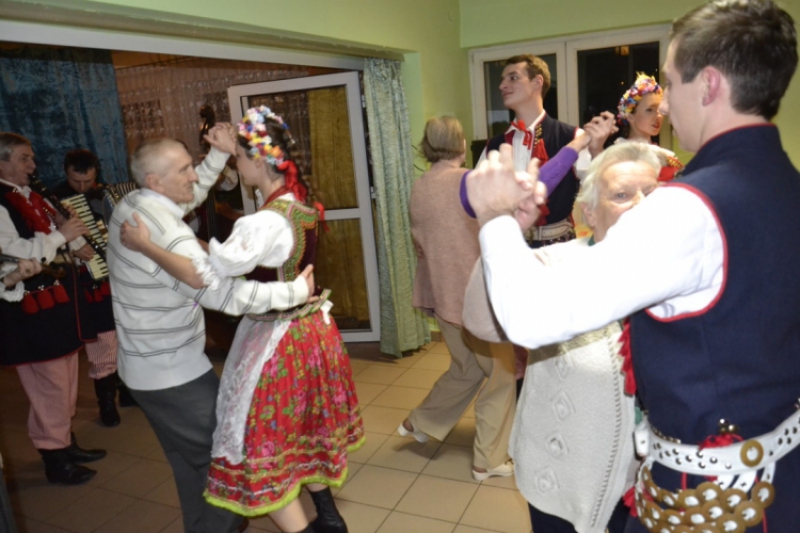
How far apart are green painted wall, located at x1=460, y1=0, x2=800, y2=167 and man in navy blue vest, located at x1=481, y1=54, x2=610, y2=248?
6.05 ft

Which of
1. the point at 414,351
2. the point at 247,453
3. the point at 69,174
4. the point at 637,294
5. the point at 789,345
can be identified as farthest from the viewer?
the point at 414,351

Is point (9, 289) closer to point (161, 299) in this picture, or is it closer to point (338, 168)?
point (161, 299)

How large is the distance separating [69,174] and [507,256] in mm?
3409

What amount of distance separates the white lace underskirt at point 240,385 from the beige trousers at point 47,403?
4.74 feet

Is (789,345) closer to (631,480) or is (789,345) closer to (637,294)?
(637,294)

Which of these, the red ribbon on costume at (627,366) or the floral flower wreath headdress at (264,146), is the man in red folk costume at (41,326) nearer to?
the floral flower wreath headdress at (264,146)

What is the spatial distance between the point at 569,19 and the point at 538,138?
2.20m

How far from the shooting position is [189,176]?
2.13 metres

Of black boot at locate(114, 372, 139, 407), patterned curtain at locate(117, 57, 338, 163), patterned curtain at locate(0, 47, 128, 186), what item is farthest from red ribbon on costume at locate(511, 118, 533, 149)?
patterned curtain at locate(0, 47, 128, 186)

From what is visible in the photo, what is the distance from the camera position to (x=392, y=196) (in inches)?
164

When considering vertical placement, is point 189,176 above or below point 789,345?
above

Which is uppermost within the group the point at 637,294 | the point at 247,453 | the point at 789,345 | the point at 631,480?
the point at 637,294

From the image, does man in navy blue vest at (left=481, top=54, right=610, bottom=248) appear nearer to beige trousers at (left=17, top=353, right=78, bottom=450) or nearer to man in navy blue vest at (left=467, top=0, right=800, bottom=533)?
man in navy blue vest at (left=467, top=0, right=800, bottom=533)

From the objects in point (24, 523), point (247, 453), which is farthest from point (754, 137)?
point (24, 523)
